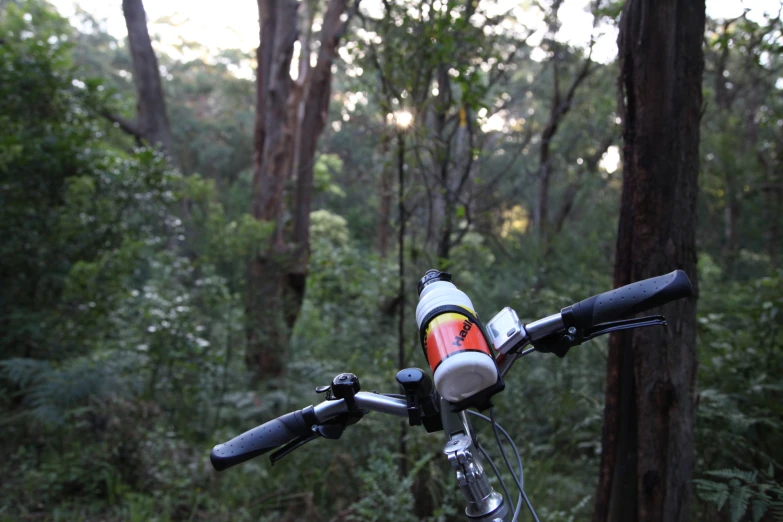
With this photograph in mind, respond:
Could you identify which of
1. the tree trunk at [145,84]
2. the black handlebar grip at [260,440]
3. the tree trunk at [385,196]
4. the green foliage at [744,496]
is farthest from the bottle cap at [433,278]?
the tree trunk at [145,84]

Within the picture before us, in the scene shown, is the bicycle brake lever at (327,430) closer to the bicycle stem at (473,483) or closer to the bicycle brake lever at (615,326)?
the bicycle stem at (473,483)

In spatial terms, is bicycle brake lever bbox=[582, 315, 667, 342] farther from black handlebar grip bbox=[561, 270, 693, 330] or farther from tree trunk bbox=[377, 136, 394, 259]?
tree trunk bbox=[377, 136, 394, 259]

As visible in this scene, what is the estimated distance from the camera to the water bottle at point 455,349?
1.22 metres

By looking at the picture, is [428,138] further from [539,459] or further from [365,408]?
[365,408]

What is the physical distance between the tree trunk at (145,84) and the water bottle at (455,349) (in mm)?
9687

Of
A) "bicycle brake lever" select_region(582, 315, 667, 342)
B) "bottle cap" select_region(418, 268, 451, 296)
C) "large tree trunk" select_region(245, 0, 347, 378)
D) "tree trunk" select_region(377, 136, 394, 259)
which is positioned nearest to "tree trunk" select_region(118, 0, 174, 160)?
"large tree trunk" select_region(245, 0, 347, 378)

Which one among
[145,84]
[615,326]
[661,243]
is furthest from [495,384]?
[145,84]

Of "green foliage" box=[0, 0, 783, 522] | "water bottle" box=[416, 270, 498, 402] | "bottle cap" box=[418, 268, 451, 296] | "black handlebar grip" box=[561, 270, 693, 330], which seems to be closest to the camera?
"water bottle" box=[416, 270, 498, 402]

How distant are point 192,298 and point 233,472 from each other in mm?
2147

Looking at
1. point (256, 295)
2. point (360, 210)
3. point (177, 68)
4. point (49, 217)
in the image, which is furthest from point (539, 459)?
point (177, 68)

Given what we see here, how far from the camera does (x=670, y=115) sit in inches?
109

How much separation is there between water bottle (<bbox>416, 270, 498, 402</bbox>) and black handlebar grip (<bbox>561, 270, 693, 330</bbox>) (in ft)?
0.83

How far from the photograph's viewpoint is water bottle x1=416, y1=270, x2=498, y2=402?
1.22m

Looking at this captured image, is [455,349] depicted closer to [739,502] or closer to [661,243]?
[661,243]
